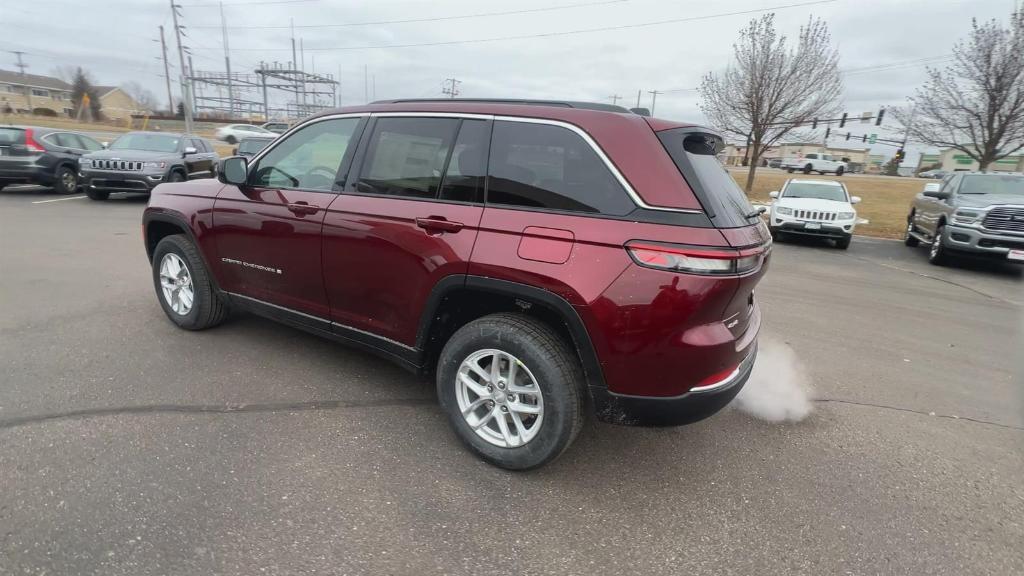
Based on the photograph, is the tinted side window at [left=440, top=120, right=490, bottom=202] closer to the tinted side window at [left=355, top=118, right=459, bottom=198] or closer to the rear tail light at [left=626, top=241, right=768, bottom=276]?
the tinted side window at [left=355, top=118, right=459, bottom=198]

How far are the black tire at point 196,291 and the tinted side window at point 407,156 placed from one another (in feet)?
5.87

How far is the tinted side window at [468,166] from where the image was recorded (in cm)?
271

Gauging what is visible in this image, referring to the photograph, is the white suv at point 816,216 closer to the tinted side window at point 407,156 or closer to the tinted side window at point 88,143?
the tinted side window at point 407,156

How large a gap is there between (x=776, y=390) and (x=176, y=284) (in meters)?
4.67

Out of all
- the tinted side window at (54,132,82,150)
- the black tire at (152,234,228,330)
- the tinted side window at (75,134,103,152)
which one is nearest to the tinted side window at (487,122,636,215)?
the black tire at (152,234,228,330)

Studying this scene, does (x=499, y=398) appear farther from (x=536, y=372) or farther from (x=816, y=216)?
(x=816, y=216)

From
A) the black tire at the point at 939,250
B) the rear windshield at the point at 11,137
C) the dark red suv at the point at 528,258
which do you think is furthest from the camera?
the rear windshield at the point at 11,137

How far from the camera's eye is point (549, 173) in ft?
8.39

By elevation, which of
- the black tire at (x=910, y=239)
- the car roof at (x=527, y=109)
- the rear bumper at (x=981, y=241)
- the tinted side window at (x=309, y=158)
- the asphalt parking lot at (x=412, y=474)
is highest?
the car roof at (x=527, y=109)

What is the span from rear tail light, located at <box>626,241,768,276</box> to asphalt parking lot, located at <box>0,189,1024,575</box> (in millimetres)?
1151

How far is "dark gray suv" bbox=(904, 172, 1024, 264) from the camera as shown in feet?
26.3

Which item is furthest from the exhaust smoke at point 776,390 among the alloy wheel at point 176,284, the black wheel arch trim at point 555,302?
the alloy wheel at point 176,284

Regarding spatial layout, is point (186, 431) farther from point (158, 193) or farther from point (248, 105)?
point (248, 105)

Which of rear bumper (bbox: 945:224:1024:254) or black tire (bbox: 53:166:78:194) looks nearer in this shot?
rear bumper (bbox: 945:224:1024:254)
